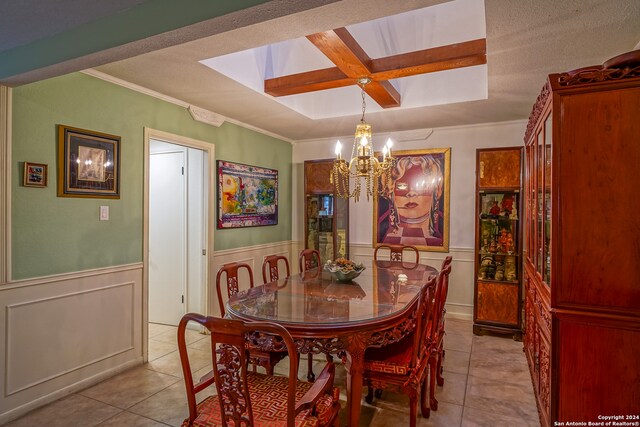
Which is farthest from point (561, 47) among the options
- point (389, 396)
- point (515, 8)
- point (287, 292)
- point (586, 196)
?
point (389, 396)

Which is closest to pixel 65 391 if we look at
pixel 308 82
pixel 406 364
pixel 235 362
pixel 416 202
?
pixel 235 362

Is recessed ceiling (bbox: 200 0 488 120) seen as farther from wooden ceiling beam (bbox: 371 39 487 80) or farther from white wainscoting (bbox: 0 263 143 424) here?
white wainscoting (bbox: 0 263 143 424)

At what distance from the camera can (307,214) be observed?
5.30 metres

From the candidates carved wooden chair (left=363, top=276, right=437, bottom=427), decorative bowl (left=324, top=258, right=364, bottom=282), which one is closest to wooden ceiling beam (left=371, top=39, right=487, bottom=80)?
decorative bowl (left=324, top=258, right=364, bottom=282)

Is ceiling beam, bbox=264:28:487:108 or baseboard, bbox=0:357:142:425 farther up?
ceiling beam, bbox=264:28:487:108

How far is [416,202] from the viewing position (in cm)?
476

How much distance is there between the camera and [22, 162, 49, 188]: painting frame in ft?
7.82

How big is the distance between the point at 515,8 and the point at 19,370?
149 inches

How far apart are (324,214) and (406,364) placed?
3.41 meters

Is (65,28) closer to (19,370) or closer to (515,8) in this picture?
(19,370)

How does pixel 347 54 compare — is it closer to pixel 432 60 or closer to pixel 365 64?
pixel 365 64

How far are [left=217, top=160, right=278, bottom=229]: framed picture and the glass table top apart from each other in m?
1.52

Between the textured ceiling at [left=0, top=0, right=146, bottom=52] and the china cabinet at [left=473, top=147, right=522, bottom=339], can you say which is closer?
the textured ceiling at [left=0, top=0, right=146, bottom=52]

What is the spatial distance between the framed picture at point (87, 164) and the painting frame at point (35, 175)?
0.10 m
